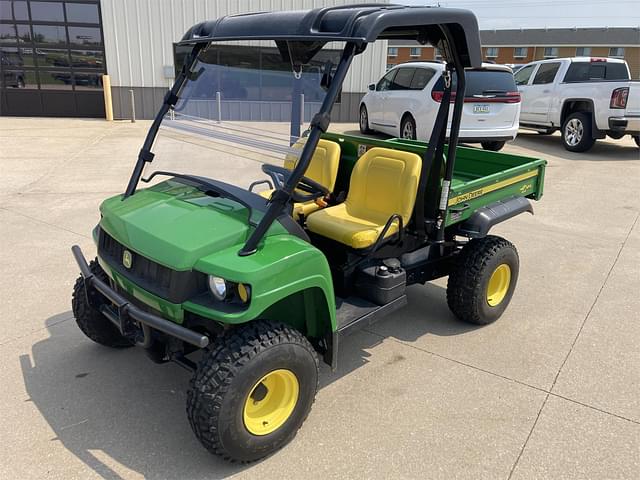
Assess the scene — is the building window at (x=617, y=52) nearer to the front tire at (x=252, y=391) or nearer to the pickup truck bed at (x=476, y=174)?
the pickup truck bed at (x=476, y=174)

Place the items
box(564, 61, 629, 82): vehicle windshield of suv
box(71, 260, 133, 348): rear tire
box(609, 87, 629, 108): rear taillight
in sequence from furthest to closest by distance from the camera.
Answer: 1. box(564, 61, 629, 82): vehicle windshield of suv
2. box(609, 87, 629, 108): rear taillight
3. box(71, 260, 133, 348): rear tire

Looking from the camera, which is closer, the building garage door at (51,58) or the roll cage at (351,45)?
the roll cage at (351,45)

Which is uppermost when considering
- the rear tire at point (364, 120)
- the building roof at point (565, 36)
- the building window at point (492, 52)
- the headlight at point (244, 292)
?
the building roof at point (565, 36)

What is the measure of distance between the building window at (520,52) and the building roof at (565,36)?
2.95ft

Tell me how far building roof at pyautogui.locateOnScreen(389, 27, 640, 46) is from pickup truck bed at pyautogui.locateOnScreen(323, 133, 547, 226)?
47.7m

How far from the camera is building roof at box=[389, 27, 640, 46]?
47.3 metres

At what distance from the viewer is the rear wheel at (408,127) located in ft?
31.7

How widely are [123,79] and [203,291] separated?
12821 mm

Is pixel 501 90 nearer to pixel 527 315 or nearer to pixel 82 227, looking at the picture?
pixel 527 315

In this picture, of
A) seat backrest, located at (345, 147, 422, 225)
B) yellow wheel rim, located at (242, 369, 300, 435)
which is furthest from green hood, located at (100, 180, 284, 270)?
seat backrest, located at (345, 147, 422, 225)

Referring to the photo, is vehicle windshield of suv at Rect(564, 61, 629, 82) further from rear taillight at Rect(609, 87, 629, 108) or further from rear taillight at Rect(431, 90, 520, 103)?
rear taillight at Rect(431, 90, 520, 103)

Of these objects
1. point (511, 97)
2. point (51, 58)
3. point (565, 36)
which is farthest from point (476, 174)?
point (565, 36)

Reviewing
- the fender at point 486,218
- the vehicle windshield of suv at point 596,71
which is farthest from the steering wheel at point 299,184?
the vehicle windshield of suv at point 596,71

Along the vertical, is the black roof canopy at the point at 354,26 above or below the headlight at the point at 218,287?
above
